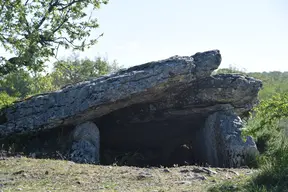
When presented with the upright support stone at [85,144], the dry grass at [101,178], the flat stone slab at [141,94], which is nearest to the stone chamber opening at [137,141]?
the upright support stone at [85,144]

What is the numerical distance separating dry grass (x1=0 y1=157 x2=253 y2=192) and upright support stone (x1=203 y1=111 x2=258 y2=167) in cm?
187

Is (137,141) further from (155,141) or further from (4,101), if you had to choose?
A: (4,101)

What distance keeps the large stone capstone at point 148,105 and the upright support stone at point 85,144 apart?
9cm

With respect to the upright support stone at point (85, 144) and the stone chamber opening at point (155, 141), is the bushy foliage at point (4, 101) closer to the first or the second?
the upright support stone at point (85, 144)

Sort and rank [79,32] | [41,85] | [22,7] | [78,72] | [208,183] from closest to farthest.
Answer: [208,183]
[22,7]
[79,32]
[41,85]
[78,72]

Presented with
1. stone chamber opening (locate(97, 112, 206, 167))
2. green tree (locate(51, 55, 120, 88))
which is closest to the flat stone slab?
stone chamber opening (locate(97, 112, 206, 167))

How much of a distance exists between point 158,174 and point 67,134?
16.7 ft

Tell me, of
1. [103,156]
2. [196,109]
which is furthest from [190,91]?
[103,156]

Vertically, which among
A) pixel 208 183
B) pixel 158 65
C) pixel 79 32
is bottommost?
pixel 208 183

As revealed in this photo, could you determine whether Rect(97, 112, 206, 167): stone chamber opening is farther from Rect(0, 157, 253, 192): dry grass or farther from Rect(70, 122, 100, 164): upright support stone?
Rect(0, 157, 253, 192): dry grass

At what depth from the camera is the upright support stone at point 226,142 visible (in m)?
11.9

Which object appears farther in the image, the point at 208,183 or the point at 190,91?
the point at 190,91

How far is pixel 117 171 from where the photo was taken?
10055mm

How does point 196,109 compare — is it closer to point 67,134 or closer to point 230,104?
point 230,104
